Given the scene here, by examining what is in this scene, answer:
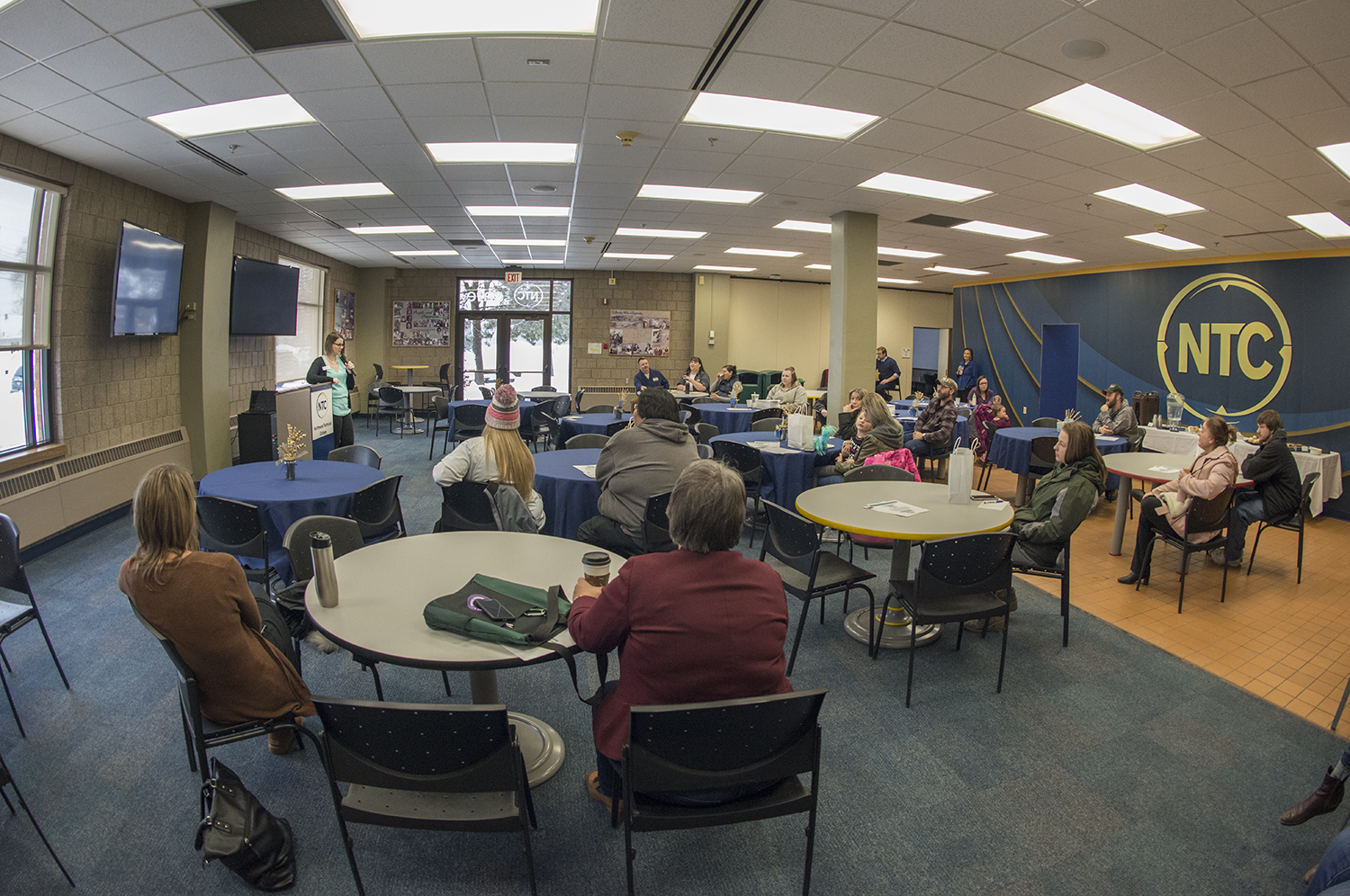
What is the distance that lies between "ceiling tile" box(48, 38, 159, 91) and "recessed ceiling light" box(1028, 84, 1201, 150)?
5.16 meters

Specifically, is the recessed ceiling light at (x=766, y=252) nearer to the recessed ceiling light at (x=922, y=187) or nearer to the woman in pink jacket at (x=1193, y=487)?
the recessed ceiling light at (x=922, y=187)

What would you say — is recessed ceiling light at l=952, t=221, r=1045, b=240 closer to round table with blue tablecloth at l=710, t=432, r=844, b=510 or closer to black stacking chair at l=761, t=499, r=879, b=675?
round table with blue tablecloth at l=710, t=432, r=844, b=510

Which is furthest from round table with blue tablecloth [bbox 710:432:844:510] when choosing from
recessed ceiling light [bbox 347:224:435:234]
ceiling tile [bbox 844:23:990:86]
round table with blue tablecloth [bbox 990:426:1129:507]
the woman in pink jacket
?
recessed ceiling light [bbox 347:224:435:234]

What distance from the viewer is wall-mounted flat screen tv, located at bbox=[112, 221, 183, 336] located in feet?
18.5

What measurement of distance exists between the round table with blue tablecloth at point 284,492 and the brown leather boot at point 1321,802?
13.5ft

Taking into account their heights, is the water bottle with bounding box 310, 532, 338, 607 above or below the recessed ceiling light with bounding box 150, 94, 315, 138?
below

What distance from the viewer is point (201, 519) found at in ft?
10.7

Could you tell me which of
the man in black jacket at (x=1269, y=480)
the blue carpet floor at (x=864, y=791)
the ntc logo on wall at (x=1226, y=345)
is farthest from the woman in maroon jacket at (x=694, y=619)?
the ntc logo on wall at (x=1226, y=345)

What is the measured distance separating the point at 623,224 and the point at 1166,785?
304 inches

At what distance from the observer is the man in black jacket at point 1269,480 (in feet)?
15.4

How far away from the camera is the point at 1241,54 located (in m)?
3.24

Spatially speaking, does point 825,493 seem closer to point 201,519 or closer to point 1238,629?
point 1238,629

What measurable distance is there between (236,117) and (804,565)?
486cm

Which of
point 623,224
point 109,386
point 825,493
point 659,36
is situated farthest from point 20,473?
point 623,224
